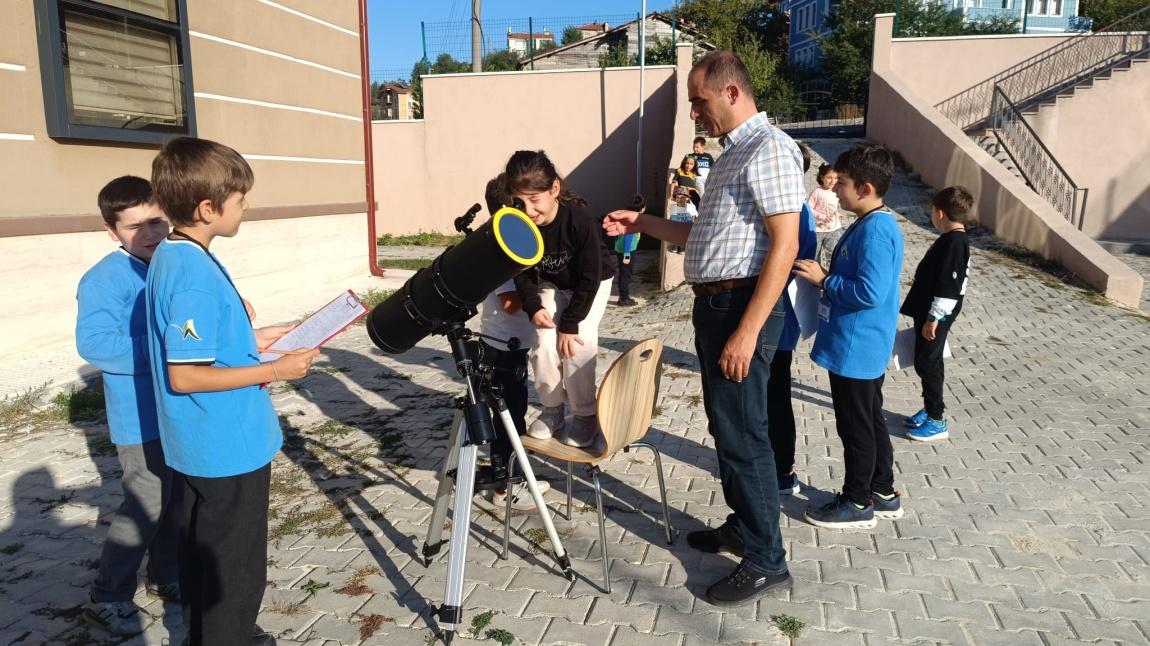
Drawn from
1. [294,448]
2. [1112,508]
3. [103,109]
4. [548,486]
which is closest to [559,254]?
[548,486]

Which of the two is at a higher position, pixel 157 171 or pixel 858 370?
pixel 157 171

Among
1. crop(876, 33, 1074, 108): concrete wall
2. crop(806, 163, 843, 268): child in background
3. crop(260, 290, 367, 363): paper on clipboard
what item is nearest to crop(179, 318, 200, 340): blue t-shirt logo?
crop(260, 290, 367, 363): paper on clipboard

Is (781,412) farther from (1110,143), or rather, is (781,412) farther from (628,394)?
(1110,143)

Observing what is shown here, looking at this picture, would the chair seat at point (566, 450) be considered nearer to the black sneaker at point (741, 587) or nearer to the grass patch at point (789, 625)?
the black sneaker at point (741, 587)

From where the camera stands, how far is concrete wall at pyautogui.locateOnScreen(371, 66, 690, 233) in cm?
1716

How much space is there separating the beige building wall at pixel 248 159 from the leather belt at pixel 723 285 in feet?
18.4

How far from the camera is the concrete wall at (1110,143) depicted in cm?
1516

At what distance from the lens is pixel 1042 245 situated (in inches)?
396

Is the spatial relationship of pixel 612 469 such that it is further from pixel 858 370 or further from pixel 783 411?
pixel 858 370

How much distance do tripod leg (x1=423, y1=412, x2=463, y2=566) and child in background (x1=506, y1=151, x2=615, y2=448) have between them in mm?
521

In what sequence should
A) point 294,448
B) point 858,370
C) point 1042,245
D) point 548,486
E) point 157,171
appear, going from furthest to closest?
1. point 1042,245
2. point 294,448
3. point 548,486
4. point 858,370
5. point 157,171

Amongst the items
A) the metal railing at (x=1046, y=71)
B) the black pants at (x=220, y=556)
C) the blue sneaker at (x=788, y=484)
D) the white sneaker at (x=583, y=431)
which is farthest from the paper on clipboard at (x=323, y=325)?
the metal railing at (x=1046, y=71)

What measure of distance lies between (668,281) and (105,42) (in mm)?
6800

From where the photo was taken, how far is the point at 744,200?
8.74ft
